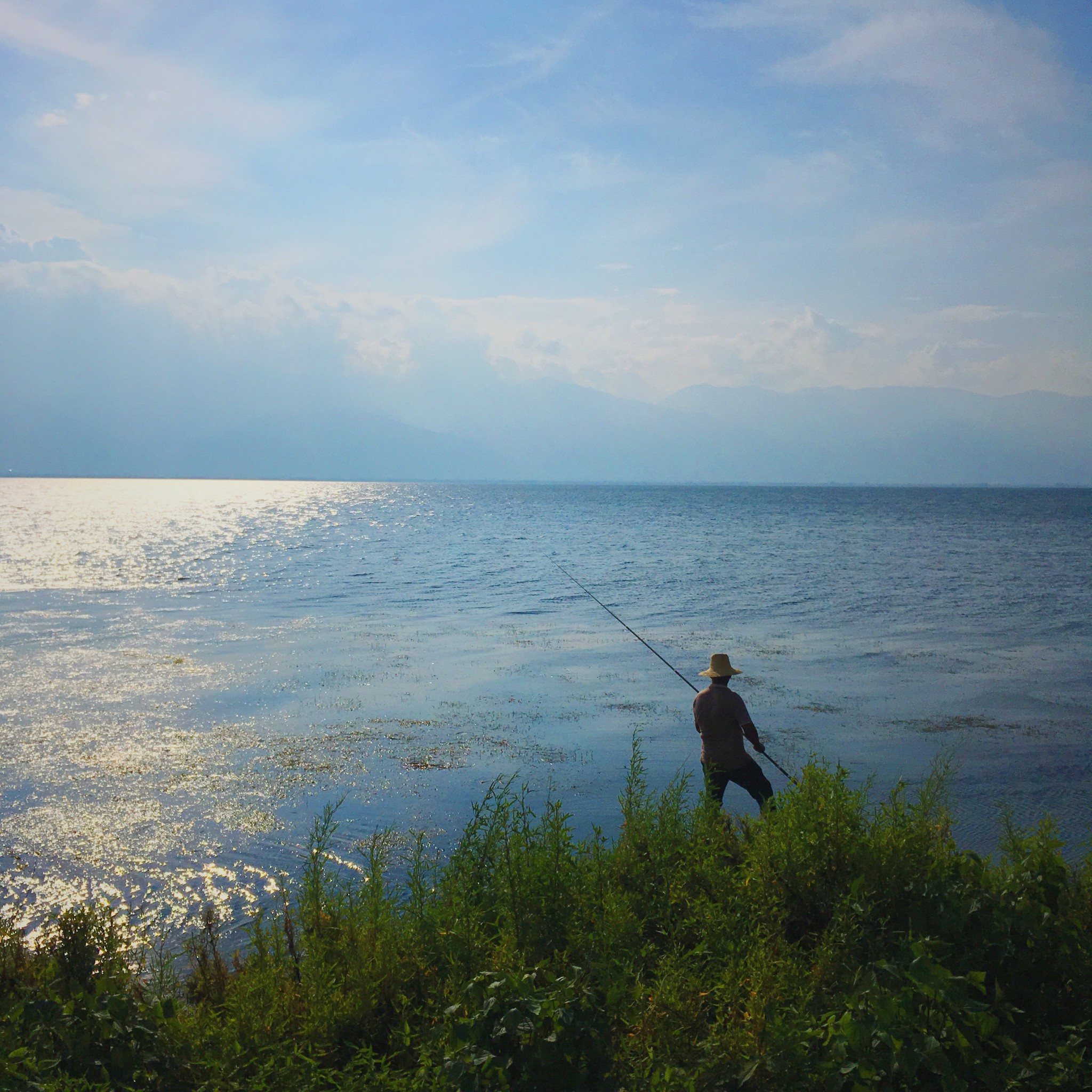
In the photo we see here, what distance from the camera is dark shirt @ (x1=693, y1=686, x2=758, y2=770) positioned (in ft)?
31.1

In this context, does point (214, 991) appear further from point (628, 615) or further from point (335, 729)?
point (628, 615)

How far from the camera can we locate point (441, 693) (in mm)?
17812

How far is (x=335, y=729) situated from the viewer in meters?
15.1

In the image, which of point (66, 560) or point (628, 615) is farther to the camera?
point (66, 560)

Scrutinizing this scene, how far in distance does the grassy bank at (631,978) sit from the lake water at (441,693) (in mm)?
2841

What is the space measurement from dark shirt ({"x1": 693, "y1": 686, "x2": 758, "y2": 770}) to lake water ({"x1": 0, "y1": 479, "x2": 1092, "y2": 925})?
1915 mm

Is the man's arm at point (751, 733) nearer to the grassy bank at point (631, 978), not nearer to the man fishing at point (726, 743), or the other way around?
the man fishing at point (726, 743)

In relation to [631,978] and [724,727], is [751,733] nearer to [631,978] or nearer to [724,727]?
[724,727]

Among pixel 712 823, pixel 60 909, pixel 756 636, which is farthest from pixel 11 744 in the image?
pixel 756 636

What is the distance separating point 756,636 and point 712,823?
17064 mm

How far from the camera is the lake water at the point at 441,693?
1082 centimetres

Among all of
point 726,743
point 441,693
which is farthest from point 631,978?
point 441,693

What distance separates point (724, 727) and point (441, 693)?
365 inches

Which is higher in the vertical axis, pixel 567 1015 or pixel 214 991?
pixel 567 1015
